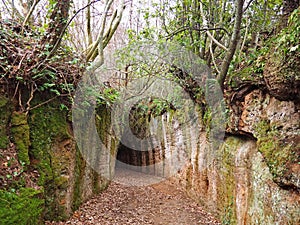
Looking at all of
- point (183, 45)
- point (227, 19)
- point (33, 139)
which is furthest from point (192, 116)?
point (33, 139)

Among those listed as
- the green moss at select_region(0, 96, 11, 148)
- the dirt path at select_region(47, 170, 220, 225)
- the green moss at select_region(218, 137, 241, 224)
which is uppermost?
the green moss at select_region(0, 96, 11, 148)

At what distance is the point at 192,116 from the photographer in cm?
824

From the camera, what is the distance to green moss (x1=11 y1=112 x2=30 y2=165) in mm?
3623

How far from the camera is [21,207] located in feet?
10.2

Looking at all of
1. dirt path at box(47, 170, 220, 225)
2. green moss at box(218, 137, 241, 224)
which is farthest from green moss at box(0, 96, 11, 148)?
green moss at box(218, 137, 241, 224)

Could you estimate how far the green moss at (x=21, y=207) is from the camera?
2.91 meters

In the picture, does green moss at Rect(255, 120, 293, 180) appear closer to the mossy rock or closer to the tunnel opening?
the mossy rock

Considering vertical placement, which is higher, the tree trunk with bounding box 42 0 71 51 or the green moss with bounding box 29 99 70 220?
the tree trunk with bounding box 42 0 71 51

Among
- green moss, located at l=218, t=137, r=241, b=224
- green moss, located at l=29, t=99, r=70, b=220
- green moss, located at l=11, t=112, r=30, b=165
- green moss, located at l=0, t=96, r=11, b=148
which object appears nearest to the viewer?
green moss, located at l=0, t=96, r=11, b=148

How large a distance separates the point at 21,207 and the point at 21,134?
1221 mm

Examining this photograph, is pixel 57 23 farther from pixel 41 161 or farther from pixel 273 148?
pixel 273 148

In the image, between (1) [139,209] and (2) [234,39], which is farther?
(1) [139,209]

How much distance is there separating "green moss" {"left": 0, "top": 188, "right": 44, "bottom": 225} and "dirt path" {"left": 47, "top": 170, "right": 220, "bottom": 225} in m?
1.23

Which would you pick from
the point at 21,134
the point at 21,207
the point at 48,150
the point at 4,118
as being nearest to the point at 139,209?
the point at 48,150
